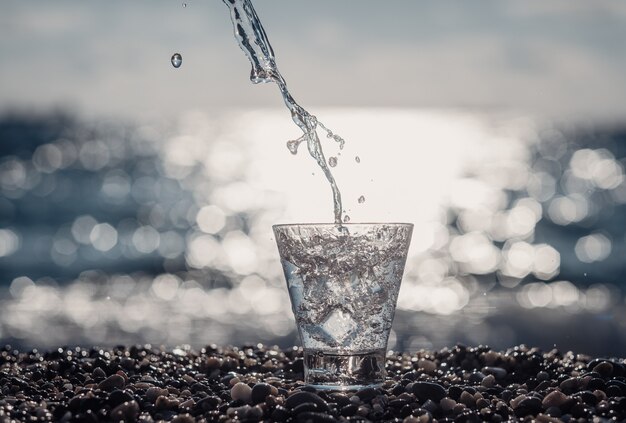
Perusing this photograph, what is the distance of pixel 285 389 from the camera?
3557mm

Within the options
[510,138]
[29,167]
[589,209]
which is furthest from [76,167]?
[510,138]

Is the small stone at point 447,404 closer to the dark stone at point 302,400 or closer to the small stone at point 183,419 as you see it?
the dark stone at point 302,400

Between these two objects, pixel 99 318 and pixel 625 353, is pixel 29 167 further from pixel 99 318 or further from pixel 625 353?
pixel 625 353

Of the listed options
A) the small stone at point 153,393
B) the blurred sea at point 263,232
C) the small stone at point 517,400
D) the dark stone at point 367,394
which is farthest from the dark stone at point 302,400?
the blurred sea at point 263,232

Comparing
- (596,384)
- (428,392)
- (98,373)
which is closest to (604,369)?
(596,384)

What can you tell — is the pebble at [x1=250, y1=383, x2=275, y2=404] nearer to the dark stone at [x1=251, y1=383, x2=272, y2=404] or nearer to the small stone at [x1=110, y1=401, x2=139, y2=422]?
the dark stone at [x1=251, y1=383, x2=272, y2=404]

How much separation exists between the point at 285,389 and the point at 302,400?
1.56ft

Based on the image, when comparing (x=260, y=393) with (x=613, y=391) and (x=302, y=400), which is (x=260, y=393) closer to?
(x=302, y=400)

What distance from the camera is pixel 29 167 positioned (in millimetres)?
29422

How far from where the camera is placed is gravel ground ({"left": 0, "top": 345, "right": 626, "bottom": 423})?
3.09 m

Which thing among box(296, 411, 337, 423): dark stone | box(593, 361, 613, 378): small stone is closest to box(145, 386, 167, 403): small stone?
box(296, 411, 337, 423): dark stone

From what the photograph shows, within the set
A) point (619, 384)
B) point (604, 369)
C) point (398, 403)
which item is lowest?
point (398, 403)

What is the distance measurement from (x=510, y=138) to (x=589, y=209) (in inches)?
817

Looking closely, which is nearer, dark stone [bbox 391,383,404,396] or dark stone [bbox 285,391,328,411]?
dark stone [bbox 285,391,328,411]
